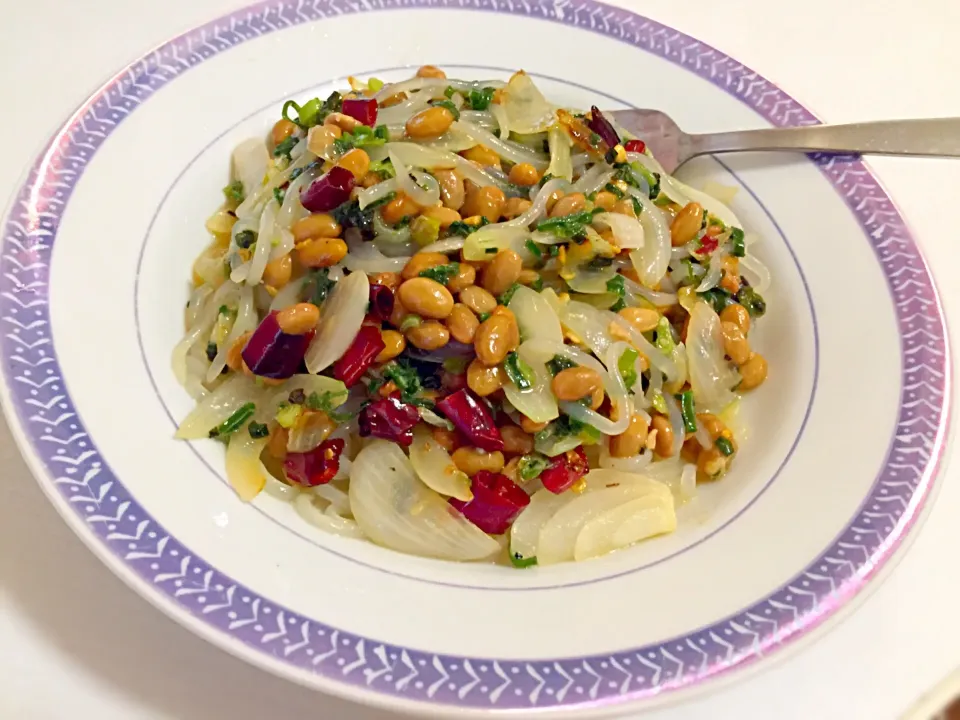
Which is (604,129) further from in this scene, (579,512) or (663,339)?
(579,512)

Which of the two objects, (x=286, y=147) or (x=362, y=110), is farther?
(x=286, y=147)

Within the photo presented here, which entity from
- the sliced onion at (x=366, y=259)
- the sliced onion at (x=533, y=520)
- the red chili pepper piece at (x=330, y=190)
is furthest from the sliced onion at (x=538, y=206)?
the sliced onion at (x=533, y=520)

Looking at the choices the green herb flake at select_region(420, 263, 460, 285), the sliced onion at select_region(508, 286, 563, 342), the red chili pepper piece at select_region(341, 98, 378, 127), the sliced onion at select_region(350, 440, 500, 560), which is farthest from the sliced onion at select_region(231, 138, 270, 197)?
the sliced onion at select_region(350, 440, 500, 560)

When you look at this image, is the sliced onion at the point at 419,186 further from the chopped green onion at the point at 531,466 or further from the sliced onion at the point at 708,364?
the sliced onion at the point at 708,364

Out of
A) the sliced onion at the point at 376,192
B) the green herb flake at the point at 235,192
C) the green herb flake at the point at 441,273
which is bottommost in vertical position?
the green herb flake at the point at 441,273

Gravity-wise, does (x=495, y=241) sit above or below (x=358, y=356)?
above

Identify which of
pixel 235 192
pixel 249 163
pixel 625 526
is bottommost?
pixel 625 526

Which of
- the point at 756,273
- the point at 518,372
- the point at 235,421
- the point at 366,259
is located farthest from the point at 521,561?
the point at 756,273
